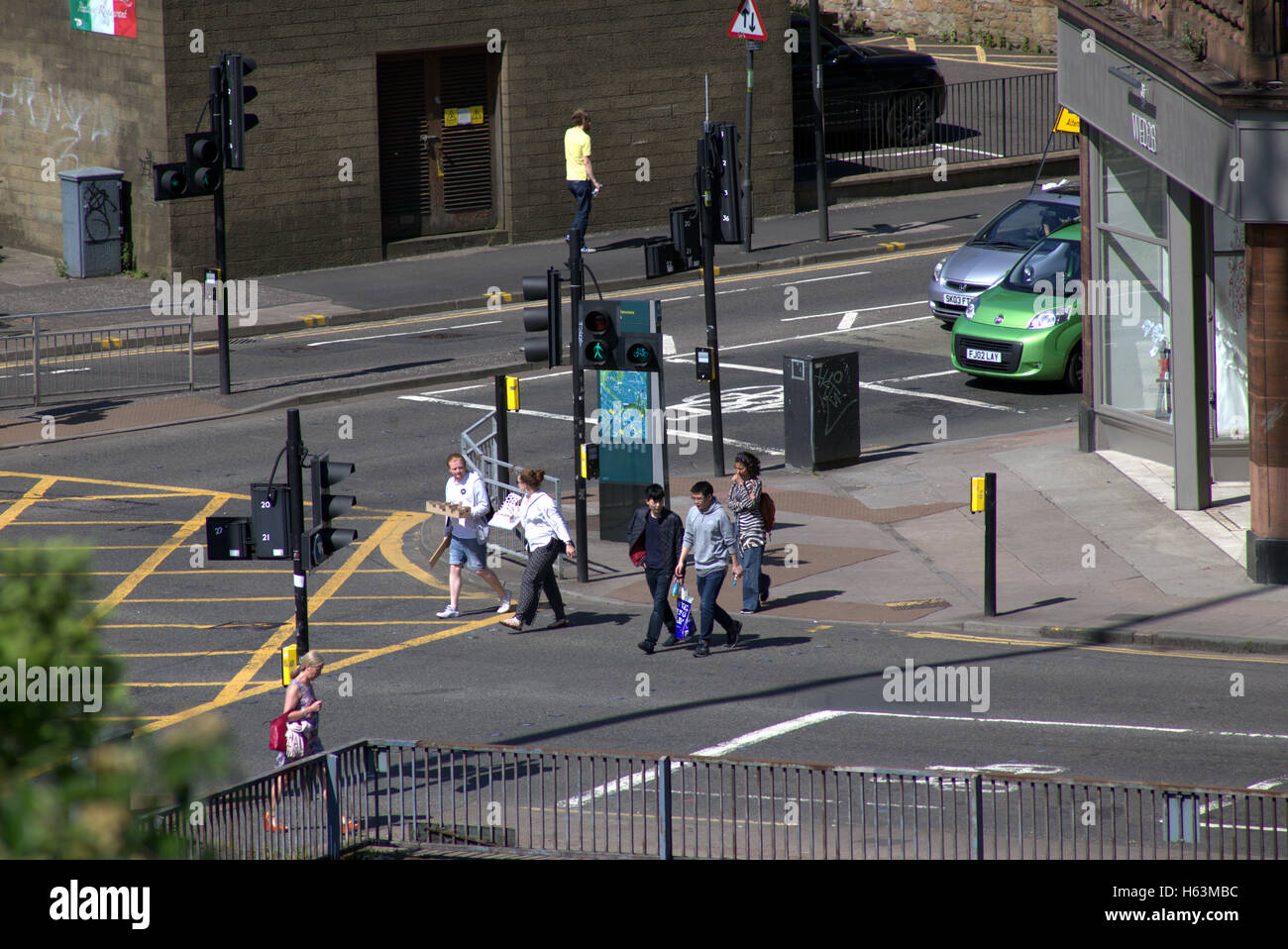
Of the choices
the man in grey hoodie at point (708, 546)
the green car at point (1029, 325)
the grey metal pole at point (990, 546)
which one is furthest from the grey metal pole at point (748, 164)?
the man in grey hoodie at point (708, 546)

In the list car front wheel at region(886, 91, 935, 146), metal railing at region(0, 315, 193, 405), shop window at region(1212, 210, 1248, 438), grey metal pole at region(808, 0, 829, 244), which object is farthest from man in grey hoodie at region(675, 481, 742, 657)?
car front wheel at region(886, 91, 935, 146)

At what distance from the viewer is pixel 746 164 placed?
32.1 meters

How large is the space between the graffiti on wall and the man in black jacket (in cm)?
1817

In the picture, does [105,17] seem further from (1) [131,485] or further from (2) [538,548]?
(2) [538,548]

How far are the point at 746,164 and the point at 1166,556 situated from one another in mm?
17263

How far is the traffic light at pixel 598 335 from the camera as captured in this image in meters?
16.8

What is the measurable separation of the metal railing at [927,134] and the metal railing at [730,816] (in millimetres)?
25772

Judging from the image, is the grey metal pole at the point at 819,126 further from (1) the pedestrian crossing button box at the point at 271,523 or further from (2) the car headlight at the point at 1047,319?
(1) the pedestrian crossing button box at the point at 271,523

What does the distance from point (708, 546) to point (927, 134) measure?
78.7 feet

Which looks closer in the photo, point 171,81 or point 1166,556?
point 1166,556

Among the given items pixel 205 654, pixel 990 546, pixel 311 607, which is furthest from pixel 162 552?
pixel 990 546

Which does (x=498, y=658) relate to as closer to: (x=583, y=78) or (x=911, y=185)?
(x=583, y=78)

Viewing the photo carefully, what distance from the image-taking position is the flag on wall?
93.7ft
